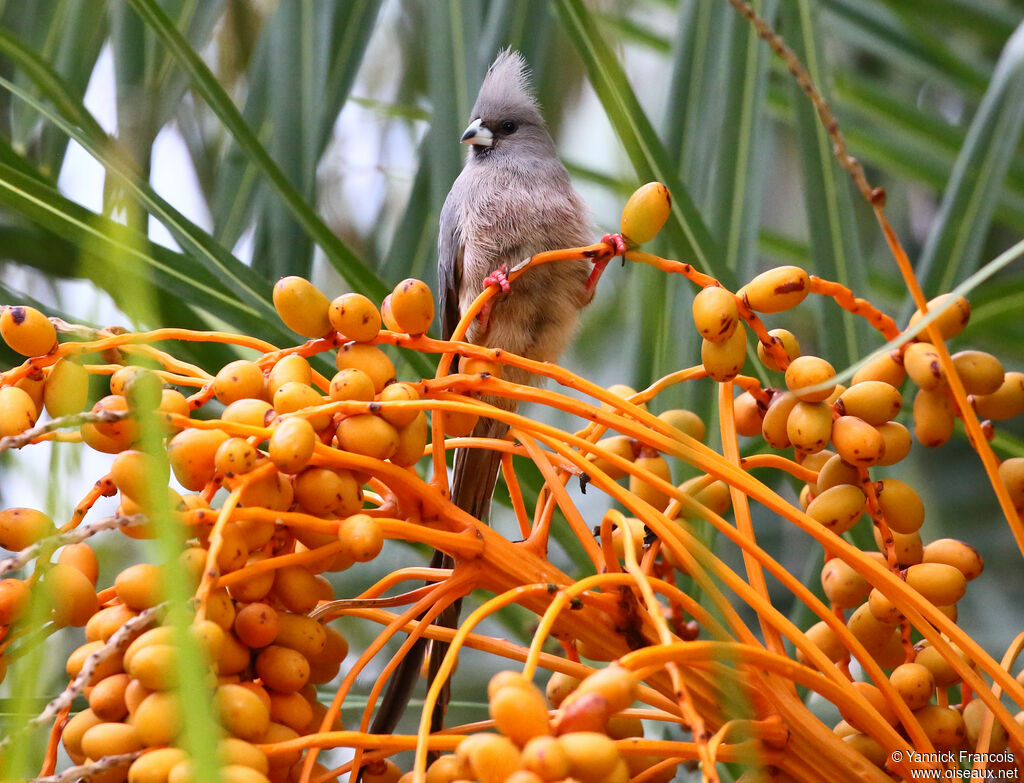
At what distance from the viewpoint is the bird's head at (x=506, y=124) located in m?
2.46

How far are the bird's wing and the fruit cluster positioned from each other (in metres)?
1.11

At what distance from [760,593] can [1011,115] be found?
0.91 m

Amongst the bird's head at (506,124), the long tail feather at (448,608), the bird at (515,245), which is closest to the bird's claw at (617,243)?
the long tail feather at (448,608)

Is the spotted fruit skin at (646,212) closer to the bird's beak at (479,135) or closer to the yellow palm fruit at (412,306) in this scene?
the yellow palm fruit at (412,306)

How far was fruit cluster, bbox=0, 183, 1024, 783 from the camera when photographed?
752 mm

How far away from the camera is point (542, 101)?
2.57 metres

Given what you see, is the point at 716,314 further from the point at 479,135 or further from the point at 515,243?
the point at 479,135

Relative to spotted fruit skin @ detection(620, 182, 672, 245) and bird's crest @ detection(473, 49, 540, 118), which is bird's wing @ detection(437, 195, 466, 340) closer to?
bird's crest @ detection(473, 49, 540, 118)

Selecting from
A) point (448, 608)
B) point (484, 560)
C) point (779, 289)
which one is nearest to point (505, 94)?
point (448, 608)

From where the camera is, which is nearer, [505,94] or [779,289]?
[779,289]

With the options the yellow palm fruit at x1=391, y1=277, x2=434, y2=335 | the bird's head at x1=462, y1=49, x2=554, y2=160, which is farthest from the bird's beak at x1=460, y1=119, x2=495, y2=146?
the yellow palm fruit at x1=391, y1=277, x2=434, y2=335

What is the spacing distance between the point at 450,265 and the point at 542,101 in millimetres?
552

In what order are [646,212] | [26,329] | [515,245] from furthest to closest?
[515,245] → [646,212] → [26,329]

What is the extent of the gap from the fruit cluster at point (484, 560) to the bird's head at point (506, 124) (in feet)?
4.47
